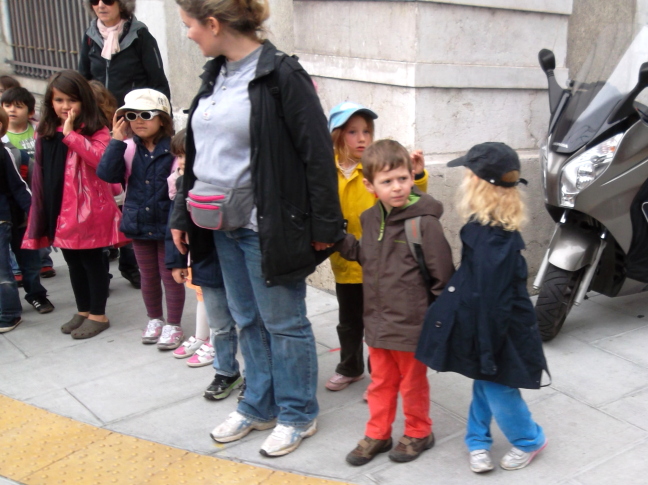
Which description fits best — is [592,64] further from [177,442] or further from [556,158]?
[177,442]

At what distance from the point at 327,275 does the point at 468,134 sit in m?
1.36

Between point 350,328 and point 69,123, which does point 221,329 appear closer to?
point 350,328

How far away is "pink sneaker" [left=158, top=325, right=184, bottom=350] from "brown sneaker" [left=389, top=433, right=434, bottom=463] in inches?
72.0

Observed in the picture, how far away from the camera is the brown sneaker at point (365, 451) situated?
3209 mm

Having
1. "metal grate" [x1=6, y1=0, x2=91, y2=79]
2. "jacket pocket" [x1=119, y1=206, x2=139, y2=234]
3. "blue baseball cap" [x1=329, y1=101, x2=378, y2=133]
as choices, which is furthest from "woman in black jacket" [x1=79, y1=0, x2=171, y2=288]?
"metal grate" [x1=6, y1=0, x2=91, y2=79]

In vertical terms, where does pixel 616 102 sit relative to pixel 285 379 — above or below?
above

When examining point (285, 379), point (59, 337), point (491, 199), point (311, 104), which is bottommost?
point (59, 337)

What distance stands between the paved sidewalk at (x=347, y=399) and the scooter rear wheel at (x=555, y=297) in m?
0.16

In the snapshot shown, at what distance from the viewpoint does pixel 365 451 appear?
3.21m

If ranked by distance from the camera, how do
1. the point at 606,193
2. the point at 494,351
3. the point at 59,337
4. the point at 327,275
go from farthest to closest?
the point at 327,275
the point at 59,337
the point at 606,193
the point at 494,351

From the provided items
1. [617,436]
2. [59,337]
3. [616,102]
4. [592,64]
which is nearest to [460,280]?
[617,436]

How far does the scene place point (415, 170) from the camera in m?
3.35

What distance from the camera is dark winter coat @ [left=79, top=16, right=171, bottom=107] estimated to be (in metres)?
5.64

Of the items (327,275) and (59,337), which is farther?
(327,275)
